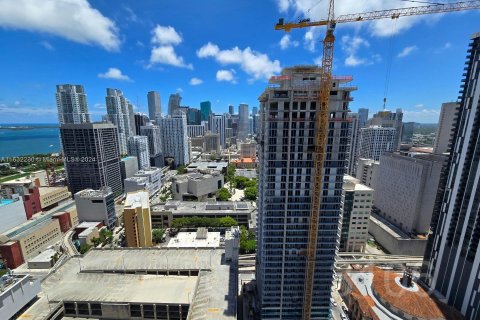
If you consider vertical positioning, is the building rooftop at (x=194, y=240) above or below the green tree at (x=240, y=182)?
below

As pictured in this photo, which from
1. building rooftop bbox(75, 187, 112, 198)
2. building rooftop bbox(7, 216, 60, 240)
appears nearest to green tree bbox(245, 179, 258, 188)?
→ building rooftop bbox(75, 187, 112, 198)

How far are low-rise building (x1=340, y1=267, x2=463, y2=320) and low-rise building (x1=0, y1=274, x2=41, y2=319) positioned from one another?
61.1 metres

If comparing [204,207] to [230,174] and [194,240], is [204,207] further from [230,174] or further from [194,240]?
[230,174]

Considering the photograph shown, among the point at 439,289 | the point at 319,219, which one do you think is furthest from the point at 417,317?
the point at 319,219

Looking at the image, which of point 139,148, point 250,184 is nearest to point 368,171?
point 250,184

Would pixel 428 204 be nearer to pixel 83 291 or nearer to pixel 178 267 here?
pixel 178 267

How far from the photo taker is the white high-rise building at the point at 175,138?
574ft

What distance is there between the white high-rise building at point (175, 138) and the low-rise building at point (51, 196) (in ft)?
270

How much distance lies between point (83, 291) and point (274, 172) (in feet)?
140

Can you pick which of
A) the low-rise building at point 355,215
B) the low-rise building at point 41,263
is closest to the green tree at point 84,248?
the low-rise building at point 41,263

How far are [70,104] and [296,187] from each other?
202101 mm

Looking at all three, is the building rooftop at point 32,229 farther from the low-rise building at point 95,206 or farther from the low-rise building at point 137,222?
the low-rise building at point 137,222

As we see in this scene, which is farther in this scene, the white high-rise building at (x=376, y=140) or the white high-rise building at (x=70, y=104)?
the white high-rise building at (x=70, y=104)

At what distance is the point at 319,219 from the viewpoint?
38.6m
